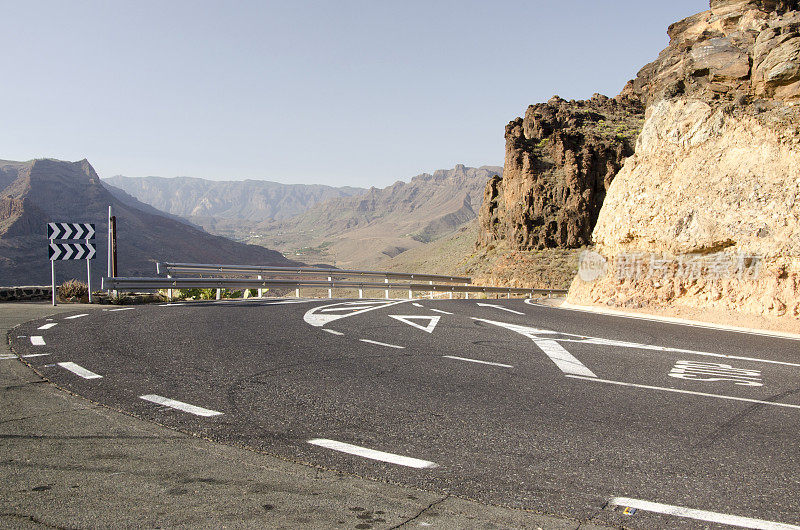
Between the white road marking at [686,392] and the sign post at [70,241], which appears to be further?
the sign post at [70,241]

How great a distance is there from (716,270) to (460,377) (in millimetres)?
10455

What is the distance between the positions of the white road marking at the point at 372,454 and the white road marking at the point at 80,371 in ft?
10.8

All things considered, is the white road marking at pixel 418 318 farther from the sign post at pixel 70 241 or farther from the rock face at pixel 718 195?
the sign post at pixel 70 241

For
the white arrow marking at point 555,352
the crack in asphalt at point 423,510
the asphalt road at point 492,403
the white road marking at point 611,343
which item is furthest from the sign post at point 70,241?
the crack in asphalt at point 423,510

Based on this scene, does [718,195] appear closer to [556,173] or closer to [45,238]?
[556,173]

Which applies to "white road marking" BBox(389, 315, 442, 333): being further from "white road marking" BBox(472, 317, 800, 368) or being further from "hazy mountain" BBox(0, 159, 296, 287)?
"hazy mountain" BBox(0, 159, 296, 287)

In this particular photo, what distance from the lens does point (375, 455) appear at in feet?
12.9

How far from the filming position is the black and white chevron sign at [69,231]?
1533 cm

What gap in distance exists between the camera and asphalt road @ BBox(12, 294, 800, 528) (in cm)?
355

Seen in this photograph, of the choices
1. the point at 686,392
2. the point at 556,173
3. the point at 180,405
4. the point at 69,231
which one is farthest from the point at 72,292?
the point at 556,173

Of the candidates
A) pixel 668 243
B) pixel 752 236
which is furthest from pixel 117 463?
pixel 668 243

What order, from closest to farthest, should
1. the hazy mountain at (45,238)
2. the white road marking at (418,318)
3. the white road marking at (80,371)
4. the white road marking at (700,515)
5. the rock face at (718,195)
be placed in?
the white road marking at (700,515) < the white road marking at (80,371) < the white road marking at (418,318) < the rock face at (718,195) < the hazy mountain at (45,238)

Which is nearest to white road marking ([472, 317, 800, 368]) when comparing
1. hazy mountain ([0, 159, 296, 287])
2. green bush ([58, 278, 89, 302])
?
green bush ([58, 278, 89, 302])

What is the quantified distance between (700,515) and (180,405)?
4094mm
